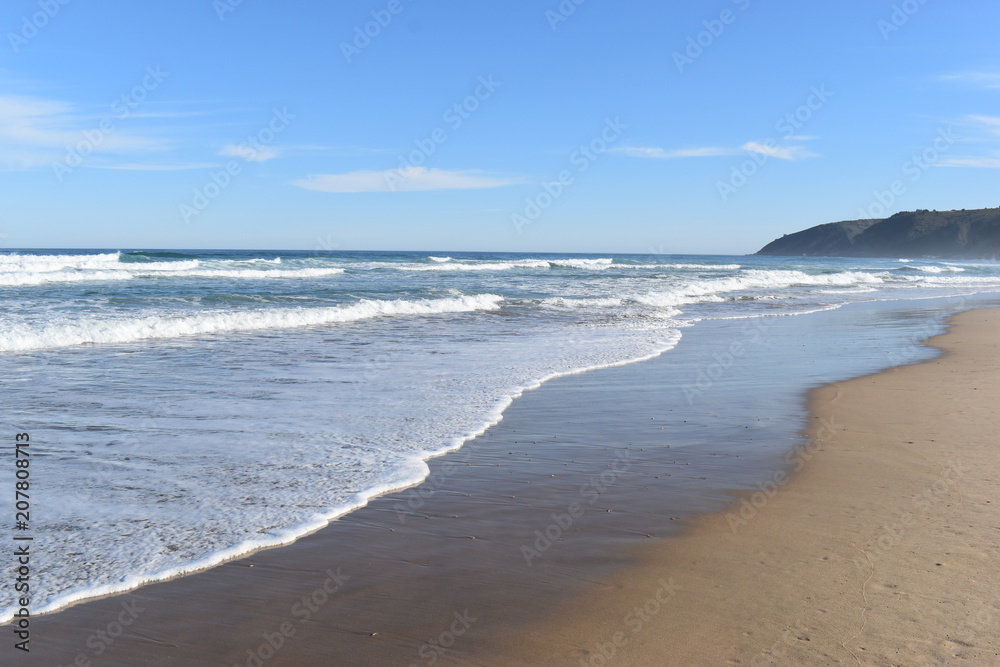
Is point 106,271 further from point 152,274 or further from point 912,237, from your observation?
point 912,237

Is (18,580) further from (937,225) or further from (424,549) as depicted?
(937,225)

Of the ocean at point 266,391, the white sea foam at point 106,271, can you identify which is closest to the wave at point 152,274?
the white sea foam at point 106,271

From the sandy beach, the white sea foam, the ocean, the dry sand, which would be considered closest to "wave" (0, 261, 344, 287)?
the white sea foam

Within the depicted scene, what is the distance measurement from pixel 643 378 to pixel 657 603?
591cm

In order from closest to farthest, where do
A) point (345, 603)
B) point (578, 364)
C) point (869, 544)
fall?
point (345, 603)
point (869, 544)
point (578, 364)

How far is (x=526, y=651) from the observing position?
273cm

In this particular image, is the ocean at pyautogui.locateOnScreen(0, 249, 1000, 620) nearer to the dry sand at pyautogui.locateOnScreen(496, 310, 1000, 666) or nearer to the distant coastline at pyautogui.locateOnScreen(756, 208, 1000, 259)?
the dry sand at pyautogui.locateOnScreen(496, 310, 1000, 666)

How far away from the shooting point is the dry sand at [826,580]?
2713 mm

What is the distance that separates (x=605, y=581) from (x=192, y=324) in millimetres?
12534

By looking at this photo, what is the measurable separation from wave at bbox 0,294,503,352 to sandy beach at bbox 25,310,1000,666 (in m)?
9.43

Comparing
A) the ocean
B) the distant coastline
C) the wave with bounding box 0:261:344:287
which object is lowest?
the ocean

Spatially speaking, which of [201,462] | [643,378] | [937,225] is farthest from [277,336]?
[937,225]

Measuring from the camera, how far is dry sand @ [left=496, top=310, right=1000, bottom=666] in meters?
2.71

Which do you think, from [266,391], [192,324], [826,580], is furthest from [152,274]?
[826,580]
